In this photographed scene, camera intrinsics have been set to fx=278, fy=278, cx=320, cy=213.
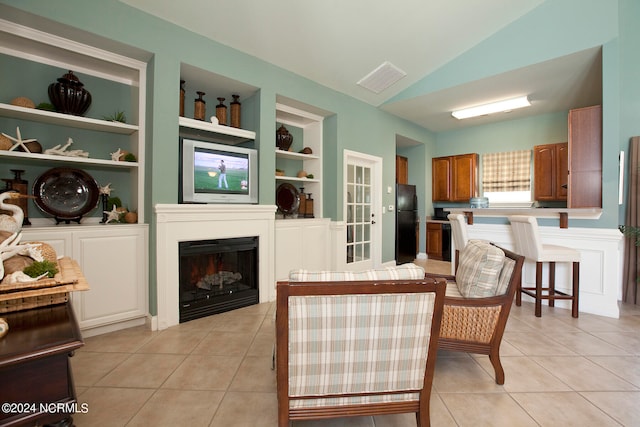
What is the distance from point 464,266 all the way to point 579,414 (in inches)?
38.1

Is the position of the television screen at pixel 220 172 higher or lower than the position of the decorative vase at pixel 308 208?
higher

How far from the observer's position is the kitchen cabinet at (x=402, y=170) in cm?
632

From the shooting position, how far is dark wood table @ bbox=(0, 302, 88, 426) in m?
0.81

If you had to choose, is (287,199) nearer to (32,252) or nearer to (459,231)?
(459,231)

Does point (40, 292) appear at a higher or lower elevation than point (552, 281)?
higher

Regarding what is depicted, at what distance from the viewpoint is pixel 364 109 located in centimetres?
461

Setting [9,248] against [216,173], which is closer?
[9,248]

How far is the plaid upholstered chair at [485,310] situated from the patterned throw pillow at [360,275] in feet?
2.44

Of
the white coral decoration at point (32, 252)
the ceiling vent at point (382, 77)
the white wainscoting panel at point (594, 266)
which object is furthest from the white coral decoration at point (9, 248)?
the white wainscoting panel at point (594, 266)

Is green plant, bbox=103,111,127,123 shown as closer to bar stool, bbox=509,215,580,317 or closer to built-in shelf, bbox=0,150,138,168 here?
built-in shelf, bbox=0,150,138,168

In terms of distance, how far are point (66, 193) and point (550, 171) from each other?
6.92 m

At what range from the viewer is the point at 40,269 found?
1124 millimetres

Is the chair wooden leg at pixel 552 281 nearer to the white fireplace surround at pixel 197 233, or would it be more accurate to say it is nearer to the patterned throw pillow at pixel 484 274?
the patterned throw pillow at pixel 484 274

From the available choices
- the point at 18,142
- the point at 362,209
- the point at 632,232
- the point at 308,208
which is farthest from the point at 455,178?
the point at 18,142
